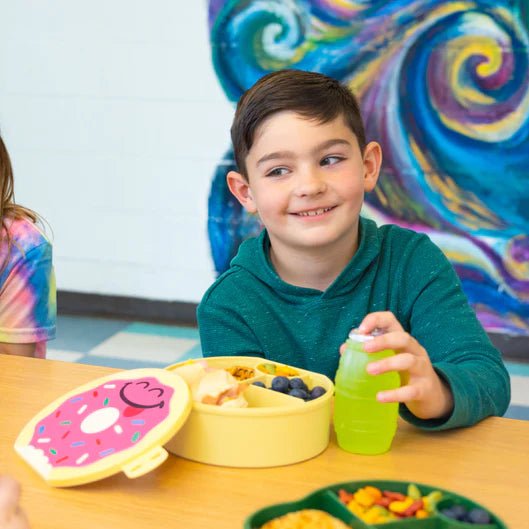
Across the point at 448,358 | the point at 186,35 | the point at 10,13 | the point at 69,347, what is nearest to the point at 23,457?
the point at 448,358

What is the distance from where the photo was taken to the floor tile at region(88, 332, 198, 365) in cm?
317

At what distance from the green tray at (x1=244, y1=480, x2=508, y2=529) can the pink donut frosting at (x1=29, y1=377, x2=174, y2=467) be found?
0.58ft

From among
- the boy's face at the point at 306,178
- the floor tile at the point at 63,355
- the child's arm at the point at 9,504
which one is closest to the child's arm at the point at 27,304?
the boy's face at the point at 306,178

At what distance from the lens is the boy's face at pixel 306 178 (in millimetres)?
1262

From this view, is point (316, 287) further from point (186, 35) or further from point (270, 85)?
point (186, 35)

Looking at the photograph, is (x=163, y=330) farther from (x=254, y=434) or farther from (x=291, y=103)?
(x=254, y=434)

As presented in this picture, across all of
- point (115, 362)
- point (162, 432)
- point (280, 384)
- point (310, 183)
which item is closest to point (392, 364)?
point (280, 384)

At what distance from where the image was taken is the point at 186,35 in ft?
11.0

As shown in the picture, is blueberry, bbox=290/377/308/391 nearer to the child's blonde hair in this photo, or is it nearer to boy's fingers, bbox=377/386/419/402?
boy's fingers, bbox=377/386/419/402

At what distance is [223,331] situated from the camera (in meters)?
1.32

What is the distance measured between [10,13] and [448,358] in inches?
116

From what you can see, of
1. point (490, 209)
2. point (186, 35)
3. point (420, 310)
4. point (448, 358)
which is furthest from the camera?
point (186, 35)

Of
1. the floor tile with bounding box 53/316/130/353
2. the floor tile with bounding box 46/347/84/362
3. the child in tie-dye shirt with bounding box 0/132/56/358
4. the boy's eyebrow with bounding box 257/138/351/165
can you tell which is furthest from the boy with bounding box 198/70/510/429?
the floor tile with bounding box 53/316/130/353

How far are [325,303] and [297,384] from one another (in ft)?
1.18
